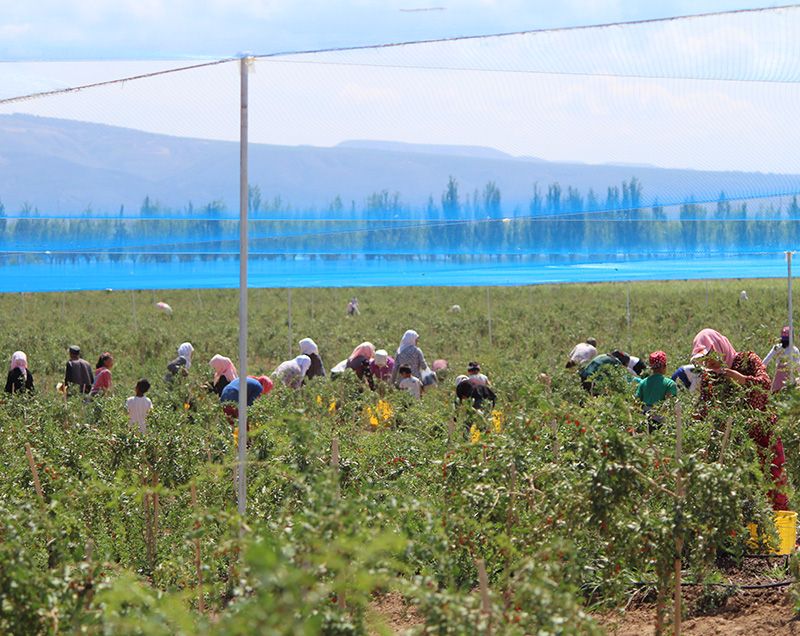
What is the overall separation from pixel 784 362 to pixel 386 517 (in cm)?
264

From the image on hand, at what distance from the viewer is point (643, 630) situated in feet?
12.5

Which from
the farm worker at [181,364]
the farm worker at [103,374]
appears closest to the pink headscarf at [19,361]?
the farm worker at [103,374]

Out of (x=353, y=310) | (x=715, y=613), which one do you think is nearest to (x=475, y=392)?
(x=715, y=613)

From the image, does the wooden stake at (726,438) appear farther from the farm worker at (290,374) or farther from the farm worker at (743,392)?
the farm worker at (290,374)

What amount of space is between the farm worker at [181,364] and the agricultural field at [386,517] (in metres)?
0.23

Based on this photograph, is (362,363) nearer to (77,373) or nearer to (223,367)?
(223,367)

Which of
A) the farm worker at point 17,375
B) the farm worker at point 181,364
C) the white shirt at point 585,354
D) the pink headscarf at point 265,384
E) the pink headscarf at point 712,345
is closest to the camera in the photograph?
the pink headscarf at point 712,345

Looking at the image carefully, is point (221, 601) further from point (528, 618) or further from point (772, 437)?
point (772, 437)

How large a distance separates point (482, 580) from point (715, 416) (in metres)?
3.09

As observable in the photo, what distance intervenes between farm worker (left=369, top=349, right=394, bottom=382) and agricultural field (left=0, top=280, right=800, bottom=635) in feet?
3.28

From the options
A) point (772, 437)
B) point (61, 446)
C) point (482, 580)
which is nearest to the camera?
point (482, 580)

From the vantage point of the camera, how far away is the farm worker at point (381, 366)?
9117 mm

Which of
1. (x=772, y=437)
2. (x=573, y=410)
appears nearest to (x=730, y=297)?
(x=772, y=437)

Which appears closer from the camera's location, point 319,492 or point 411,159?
point 319,492
